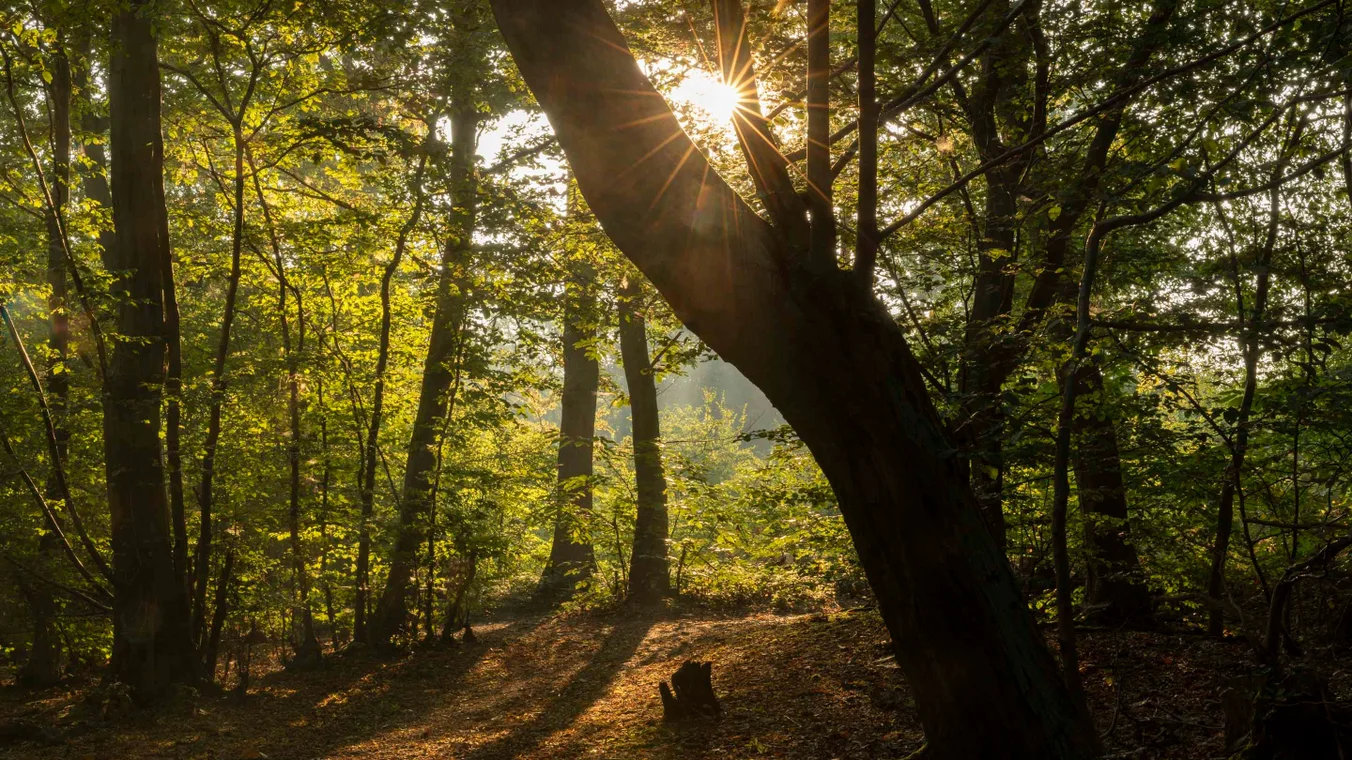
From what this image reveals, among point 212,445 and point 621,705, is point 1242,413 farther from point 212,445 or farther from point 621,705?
point 212,445

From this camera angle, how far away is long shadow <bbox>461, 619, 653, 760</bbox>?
245 inches

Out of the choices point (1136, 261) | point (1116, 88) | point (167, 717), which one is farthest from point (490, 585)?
point (1116, 88)

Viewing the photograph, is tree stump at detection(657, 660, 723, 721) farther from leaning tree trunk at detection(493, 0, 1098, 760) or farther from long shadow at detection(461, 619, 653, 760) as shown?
leaning tree trunk at detection(493, 0, 1098, 760)

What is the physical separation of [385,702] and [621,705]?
251 cm

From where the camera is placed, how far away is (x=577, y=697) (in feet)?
25.2

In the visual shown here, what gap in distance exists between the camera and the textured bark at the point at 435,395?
29.5 feet

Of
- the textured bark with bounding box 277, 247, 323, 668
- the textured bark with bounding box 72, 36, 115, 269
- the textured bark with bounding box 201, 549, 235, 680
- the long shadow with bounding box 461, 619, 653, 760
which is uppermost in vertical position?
the textured bark with bounding box 72, 36, 115, 269

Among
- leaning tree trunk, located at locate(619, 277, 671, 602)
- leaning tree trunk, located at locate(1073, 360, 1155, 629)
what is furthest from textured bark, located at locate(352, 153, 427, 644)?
leaning tree trunk, located at locate(1073, 360, 1155, 629)

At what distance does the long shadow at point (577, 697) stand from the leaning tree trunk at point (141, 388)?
3.30 metres

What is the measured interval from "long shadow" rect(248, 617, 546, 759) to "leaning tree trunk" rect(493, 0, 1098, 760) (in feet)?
16.8

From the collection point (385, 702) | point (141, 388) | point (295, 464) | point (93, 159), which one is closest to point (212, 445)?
point (295, 464)

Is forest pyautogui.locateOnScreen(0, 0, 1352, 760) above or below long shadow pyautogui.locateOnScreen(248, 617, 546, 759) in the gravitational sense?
above

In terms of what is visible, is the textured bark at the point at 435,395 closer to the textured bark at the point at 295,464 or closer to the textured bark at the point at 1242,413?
the textured bark at the point at 295,464

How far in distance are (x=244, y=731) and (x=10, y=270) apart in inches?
205
